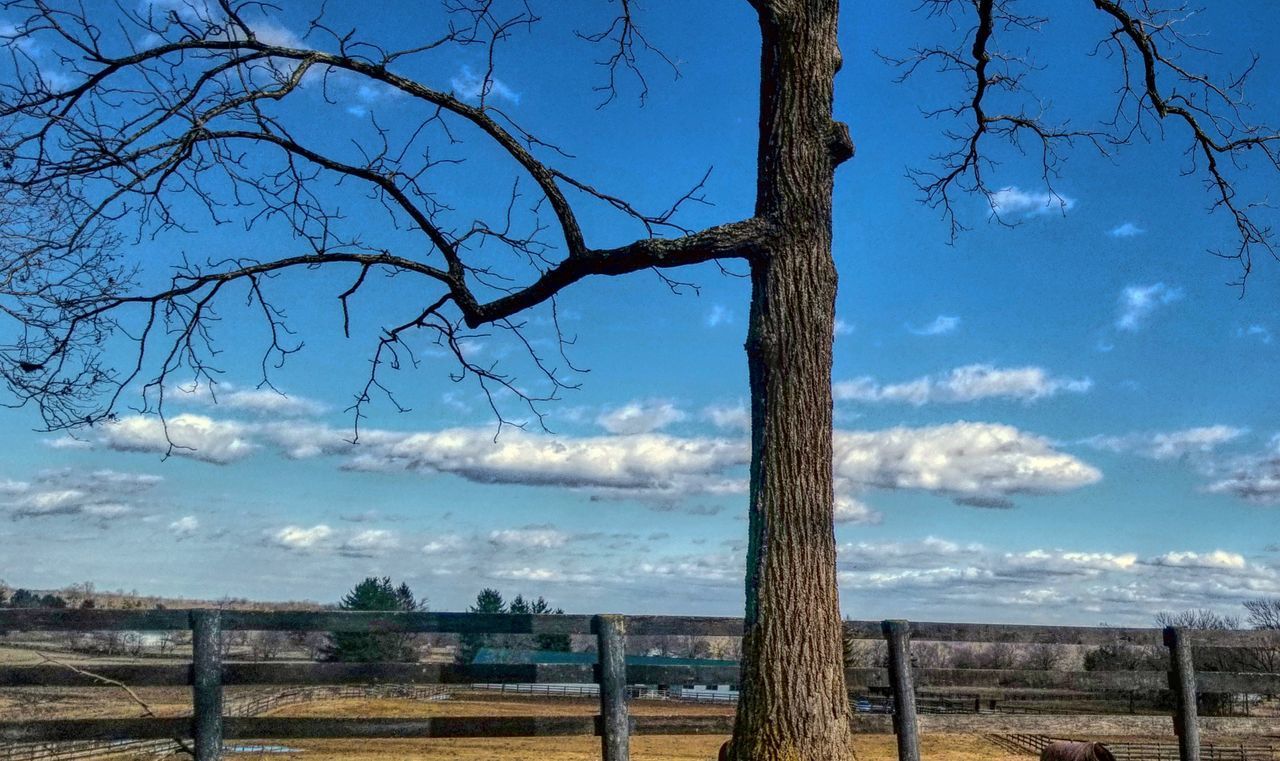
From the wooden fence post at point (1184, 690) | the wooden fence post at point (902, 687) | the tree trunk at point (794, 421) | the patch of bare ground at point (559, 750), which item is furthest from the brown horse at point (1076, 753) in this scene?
the wooden fence post at point (1184, 690)

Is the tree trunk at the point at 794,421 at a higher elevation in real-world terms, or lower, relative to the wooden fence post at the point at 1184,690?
higher

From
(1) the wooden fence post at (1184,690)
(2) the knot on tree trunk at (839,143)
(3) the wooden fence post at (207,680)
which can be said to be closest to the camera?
(2) the knot on tree trunk at (839,143)

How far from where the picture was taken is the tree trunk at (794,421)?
18.2ft

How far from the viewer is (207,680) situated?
725 cm

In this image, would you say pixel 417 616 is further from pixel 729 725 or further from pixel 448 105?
pixel 448 105

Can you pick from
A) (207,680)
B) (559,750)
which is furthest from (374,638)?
(207,680)

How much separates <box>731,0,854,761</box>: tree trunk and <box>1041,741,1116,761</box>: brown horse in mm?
1855

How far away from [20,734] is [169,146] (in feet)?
14.4

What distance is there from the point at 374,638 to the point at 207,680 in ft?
98.5

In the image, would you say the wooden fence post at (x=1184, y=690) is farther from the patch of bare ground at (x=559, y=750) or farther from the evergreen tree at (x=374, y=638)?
the evergreen tree at (x=374, y=638)

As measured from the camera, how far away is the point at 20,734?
7.47 m

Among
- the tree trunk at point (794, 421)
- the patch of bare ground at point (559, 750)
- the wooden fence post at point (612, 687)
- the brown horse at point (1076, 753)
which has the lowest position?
the patch of bare ground at point (559, 750)

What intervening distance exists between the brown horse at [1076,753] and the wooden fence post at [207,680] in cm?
569

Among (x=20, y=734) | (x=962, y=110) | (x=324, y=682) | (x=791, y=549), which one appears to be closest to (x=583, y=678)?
(x=324, y=682)
